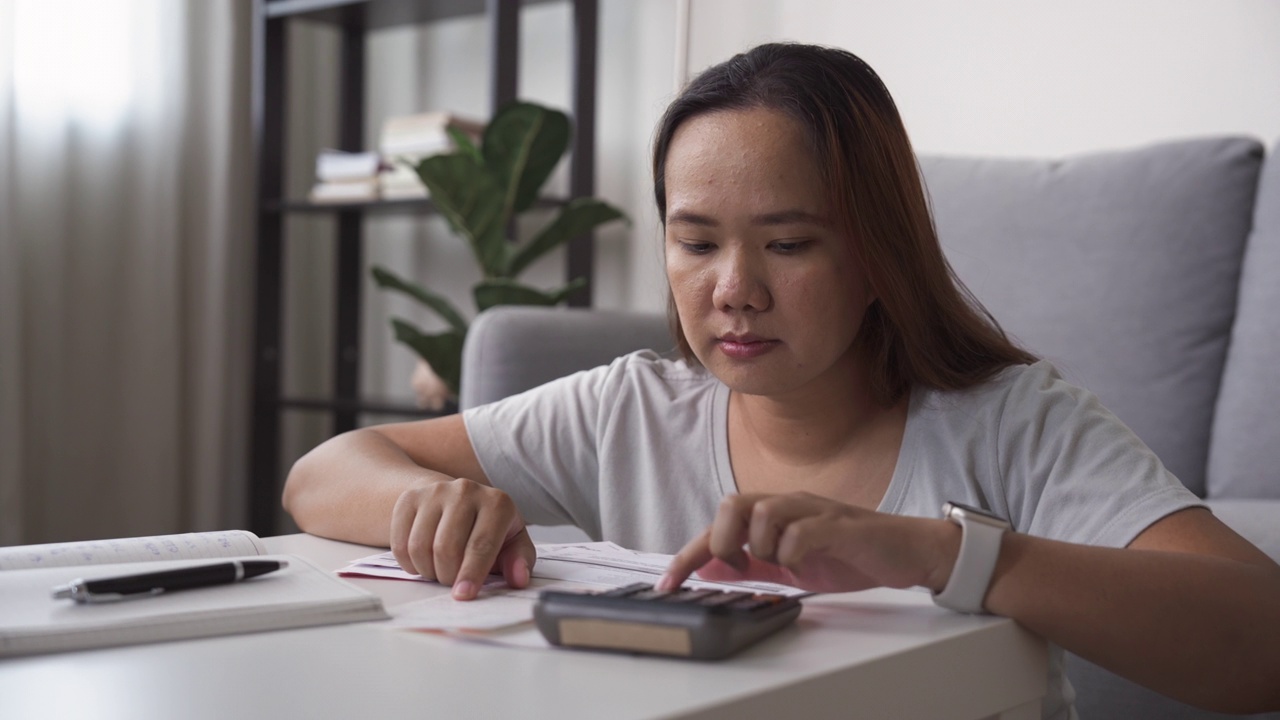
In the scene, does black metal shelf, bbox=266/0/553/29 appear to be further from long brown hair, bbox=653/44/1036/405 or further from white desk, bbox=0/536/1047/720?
white desk, bbox=0/536/1047/720

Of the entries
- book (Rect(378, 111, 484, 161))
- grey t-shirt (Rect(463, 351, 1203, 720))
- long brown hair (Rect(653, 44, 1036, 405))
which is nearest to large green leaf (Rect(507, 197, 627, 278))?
book (Rect(378, 111, 484, 161))

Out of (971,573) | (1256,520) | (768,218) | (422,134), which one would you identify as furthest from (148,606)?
(422,134)

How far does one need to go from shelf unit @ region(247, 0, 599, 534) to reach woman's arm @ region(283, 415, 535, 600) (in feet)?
4.52

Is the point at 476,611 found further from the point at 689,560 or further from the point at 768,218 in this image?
the point at 768,218

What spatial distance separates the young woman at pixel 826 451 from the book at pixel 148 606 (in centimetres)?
9

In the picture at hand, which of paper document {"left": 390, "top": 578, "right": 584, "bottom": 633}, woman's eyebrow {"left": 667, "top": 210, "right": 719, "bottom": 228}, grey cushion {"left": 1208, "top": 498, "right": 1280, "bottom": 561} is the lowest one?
grey cushion {"left": 1208, "top": 498, "right": 1280, "bottom": 561}

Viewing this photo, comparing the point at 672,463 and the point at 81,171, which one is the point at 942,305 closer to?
the point at 672,463

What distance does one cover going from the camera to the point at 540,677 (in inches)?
20.5

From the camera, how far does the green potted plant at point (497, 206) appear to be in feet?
7.66

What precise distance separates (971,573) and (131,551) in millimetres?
537

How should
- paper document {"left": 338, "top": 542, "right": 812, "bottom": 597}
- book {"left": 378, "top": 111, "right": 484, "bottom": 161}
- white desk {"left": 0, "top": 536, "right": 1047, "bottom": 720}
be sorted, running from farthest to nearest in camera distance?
book {"left": 378, "top": 111, "right": 484, "bottom": 161}
paper document {"left": 338, "top": 542, "right": 812, "bottom": 597}
white desk {"left": 0, "top": 536, "right": 1047, "bottom": 720}

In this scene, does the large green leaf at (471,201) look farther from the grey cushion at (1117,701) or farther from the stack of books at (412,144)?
the grey cushion at (1117,701)

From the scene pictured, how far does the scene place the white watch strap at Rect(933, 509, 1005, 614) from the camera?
65 cm

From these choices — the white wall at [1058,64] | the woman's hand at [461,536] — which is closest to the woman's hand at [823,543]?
the woman's hand at [461,536]
